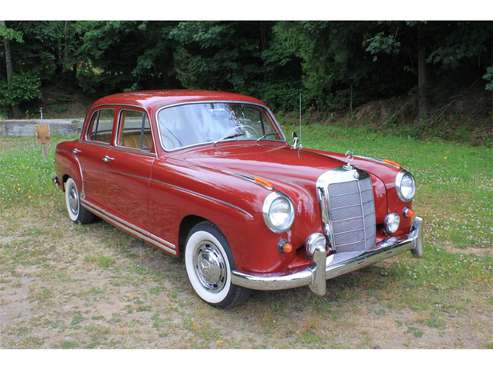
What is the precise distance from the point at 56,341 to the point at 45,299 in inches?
31.8

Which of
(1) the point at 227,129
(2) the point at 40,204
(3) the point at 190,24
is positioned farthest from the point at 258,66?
(1) the point at 227,129

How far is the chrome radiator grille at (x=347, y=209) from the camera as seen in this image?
12.2ft

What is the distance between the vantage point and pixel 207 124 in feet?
15.6

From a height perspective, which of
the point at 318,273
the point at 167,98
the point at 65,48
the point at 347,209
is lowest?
the point at 318,273

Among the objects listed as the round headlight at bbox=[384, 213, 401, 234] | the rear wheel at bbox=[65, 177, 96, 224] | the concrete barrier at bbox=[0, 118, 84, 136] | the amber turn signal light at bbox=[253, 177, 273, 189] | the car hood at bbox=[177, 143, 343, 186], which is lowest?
the rear wheel at bbox=[65, 177, 96, 224]

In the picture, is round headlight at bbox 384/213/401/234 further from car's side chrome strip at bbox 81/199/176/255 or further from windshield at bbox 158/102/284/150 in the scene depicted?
car's side chrome strip at bbox 81/199/176/255

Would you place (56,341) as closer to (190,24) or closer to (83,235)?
(83,235)

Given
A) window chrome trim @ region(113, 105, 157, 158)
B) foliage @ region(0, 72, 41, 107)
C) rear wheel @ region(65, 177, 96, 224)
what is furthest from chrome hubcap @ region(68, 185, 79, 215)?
foliage @ region(0, 72, 41, 107)

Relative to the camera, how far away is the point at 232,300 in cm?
376

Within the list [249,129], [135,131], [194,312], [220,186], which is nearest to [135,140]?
[135,131]

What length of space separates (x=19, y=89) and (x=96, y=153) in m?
21.4

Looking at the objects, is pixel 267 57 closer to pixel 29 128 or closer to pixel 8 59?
pixel 29 128

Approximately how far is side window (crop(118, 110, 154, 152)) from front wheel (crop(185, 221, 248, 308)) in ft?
3.76

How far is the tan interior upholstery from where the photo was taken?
4691 millimetres
